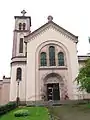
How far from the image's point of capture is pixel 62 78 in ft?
93.6

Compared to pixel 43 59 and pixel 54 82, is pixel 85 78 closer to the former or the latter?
pixel 54 82

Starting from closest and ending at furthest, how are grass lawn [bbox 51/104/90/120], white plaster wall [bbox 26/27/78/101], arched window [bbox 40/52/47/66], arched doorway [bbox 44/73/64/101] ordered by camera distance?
grass lawn [bbox 51/104/90/120], white plaster wall [bbox 26/27/78/101], arched doorway [bbox 44/73/64/101], arched window [bbox 40/52/47/66]

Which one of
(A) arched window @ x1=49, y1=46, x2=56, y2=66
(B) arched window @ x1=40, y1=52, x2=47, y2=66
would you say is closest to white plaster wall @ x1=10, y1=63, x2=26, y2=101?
(B) arched window @ x1=40, y1=52, x2=47, y2=66

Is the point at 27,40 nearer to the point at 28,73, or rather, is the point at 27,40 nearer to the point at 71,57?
the point at 28,73

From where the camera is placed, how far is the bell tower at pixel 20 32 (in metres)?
33.1

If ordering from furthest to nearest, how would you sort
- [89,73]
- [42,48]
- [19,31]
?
1. [19,31]
2. [42,48]
3. [89,73]

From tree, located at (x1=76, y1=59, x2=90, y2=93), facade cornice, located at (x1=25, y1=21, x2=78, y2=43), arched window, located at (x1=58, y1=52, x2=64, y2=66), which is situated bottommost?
tree, located at (x1=76, y1=59, x2=90, y2=93)

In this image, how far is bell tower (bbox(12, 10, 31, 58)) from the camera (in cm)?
3313

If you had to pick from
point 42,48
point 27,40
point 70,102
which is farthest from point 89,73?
point 27,40

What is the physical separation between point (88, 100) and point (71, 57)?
698cm

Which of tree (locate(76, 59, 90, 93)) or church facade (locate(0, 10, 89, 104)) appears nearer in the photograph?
tree (locate(76, 59, 90, 93))

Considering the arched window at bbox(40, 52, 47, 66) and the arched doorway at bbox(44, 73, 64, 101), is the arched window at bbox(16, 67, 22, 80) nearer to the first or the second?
the arched window at bbox(40, 52, 47, 66)

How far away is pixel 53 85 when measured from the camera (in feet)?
96.2

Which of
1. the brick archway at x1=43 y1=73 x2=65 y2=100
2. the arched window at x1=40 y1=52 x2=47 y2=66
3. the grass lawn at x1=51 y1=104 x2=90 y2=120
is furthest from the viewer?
the arched window at x1=40 y1=52 x2=47 y2=66
